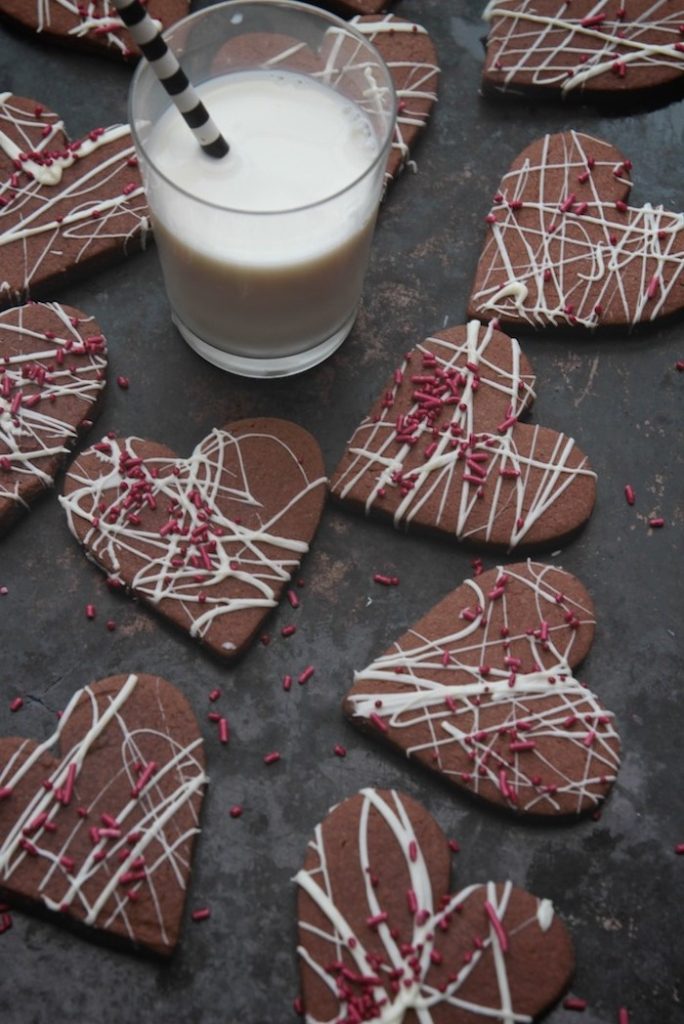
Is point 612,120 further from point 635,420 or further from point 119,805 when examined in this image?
point 119,805

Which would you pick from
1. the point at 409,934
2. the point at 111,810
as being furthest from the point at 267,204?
the point at 409,934

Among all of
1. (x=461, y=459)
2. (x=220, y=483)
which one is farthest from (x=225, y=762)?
(x=461, y=459)

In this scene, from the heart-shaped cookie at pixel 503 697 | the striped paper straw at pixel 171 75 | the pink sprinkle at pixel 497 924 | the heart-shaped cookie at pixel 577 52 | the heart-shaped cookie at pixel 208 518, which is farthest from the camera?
the heart-shaped cookie at pixel 577 52

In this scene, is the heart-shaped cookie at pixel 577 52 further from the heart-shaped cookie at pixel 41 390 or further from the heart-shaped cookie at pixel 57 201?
the heart-shaped cookie at pixel 41 390

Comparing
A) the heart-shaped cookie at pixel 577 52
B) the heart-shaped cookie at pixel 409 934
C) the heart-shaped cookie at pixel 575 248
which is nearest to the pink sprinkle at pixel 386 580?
the heart-shaped cookie at pixel 409 934

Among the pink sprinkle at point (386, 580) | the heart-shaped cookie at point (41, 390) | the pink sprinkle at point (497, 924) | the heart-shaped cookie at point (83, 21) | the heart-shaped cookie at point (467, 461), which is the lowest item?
the pink sprinkle at point (497, 924)
